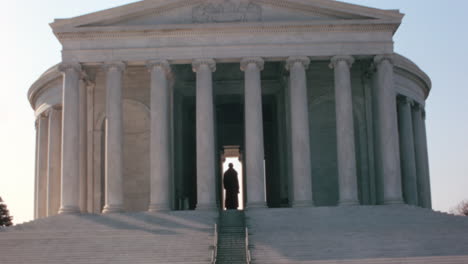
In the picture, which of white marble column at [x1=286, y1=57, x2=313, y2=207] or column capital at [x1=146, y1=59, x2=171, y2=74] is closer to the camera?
white marble column at [x1=286, y1=57, x2=313, y2=207]

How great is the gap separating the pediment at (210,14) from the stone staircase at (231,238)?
687 inches

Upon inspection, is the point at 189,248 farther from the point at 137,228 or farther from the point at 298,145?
the point at 298,145

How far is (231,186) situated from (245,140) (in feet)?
24.2

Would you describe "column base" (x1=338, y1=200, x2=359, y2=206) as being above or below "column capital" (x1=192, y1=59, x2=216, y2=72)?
below

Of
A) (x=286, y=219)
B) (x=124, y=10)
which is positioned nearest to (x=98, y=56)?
(x=124, y=10)

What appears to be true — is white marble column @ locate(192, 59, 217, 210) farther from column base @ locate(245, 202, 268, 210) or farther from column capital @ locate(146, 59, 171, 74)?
column base @ locate(245, 202, 268, 210)

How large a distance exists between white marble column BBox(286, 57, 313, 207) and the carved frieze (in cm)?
535

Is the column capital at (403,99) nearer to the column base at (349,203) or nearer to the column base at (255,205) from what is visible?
the column base at (349,203)

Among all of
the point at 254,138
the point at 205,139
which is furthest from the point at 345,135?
→ the point at 205,139

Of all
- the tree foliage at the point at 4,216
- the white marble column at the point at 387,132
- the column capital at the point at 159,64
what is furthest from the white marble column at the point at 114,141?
the tree foliage at the point at 4,216

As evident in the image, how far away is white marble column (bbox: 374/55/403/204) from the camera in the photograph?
224 ft

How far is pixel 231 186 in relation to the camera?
76188 millimetres

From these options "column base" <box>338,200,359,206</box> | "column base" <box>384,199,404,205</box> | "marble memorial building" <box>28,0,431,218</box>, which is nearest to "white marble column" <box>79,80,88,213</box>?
"marble memorial building" <box>28,0,431,218</box>

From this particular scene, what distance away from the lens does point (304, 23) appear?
2761 inches
